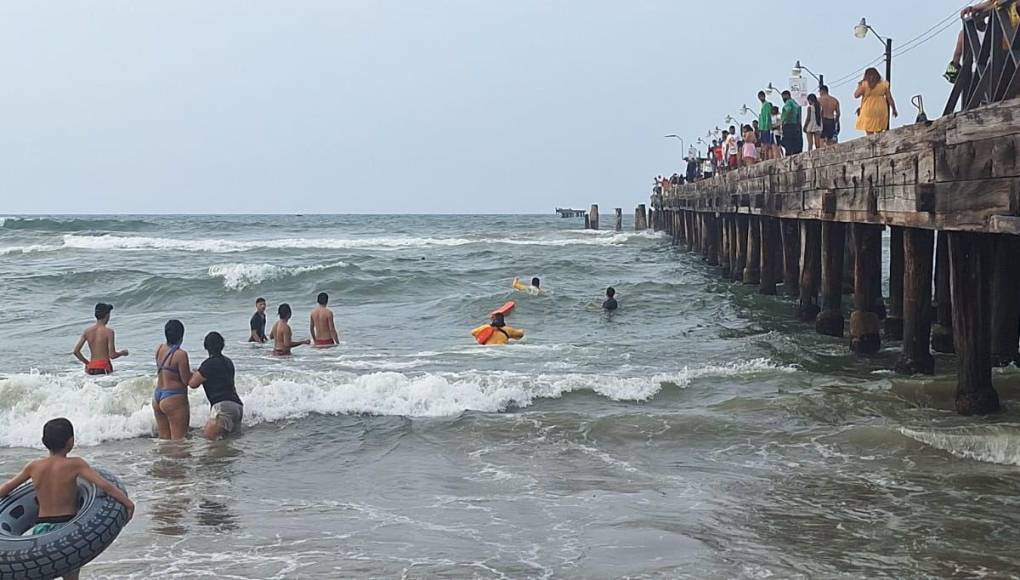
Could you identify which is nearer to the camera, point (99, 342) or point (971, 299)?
point (971, 299)

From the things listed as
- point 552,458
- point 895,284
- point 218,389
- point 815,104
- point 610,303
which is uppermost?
point 815,104

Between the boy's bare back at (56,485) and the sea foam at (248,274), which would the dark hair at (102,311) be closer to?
the boy's bare back at (56,485)

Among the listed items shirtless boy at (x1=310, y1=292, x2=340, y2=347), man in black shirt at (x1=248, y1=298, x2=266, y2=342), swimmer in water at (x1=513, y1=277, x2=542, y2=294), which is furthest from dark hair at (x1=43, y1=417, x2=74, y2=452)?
swimmer in water at (x1=513, y1=277, x2=542, y2=294)

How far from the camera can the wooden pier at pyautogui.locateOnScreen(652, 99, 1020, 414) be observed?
8.57m

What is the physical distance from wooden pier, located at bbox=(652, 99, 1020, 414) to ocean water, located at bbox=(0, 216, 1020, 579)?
521mm

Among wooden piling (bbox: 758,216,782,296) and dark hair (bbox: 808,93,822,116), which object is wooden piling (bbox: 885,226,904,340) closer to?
dark hair (bbox: 808,93,822,116)

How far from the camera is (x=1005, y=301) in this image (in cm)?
1247

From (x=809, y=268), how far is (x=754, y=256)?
656 cm

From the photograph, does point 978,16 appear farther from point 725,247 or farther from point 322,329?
point 725,247

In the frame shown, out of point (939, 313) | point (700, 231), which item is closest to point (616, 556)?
point (939, 313)

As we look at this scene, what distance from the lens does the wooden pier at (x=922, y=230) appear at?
857 centimetres

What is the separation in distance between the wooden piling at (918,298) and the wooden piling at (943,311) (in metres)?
1.17

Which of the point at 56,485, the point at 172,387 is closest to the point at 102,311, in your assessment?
the point at 172,387

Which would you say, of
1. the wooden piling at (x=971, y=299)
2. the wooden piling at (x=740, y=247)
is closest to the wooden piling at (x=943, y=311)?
the wooden piling at (x=971, y=299)
